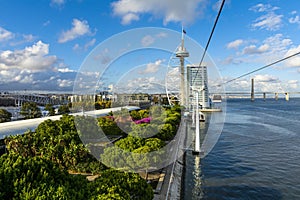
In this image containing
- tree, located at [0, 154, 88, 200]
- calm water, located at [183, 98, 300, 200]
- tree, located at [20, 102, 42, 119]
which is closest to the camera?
tree, located at [0, 154, 88, 200]

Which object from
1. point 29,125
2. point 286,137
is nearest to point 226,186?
point 29,125

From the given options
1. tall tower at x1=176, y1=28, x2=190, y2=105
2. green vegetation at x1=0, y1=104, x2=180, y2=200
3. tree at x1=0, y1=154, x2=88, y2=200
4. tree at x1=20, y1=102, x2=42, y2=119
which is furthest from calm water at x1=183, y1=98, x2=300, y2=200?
tall tower at x1=176, y1=28, x2=190, y2=105

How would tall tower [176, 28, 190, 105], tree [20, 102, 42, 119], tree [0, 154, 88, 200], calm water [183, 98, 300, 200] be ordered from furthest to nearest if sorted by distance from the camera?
tall tower [176, 28, 190, 105]
tree [20, 102, 42, 119]
calm water [183, 98, 300, 200]
tree [0, 154, 88, 200]

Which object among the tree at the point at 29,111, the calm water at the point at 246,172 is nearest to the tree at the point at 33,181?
the calm water at the point at 246,172

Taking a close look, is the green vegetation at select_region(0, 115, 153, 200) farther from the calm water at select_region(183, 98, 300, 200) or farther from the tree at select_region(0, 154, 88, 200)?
the calm water at select_region(183, 98, 300, 200)

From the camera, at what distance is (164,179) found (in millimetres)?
6883

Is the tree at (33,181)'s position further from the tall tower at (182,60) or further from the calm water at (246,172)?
the tall tower at (182,60)

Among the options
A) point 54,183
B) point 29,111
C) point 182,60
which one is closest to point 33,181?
point 54,183

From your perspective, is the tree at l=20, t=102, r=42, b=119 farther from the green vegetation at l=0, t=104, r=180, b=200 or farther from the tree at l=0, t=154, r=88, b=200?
the tree at l=0, t=154, r=88, b=200

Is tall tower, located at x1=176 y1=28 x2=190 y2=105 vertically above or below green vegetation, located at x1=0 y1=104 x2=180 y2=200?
above

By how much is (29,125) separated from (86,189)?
28.6 feet

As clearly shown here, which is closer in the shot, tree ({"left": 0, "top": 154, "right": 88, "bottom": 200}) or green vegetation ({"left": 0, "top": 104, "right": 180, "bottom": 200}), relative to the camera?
tree ({"left": 0, "top": 154, "right": 88, "bottom": 200})

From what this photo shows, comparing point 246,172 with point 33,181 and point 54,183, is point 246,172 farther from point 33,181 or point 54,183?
point 33,181

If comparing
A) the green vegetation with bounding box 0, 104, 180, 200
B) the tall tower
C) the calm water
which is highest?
the tall tower
